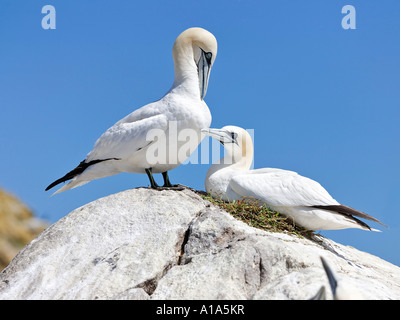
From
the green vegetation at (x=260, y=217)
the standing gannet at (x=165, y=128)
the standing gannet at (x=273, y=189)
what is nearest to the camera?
the green vegetation at (x=260, y=217)

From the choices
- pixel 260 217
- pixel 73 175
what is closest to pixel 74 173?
pixel 73 175

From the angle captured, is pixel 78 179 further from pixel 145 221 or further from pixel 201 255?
pixel 201 255

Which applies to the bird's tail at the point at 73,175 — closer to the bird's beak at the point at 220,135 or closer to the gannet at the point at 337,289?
the bird's beak at the point at 220,135

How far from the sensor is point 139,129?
8562 mm

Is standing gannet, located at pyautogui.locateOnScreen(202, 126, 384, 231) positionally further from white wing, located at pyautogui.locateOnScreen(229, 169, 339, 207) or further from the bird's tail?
the bird's tail

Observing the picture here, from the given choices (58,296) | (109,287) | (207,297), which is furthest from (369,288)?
(58,296)

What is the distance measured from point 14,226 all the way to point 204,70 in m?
6.66

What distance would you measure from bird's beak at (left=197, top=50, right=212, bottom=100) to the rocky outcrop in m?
4.94

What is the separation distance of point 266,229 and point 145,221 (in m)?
1.79

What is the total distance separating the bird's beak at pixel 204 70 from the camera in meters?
9.07

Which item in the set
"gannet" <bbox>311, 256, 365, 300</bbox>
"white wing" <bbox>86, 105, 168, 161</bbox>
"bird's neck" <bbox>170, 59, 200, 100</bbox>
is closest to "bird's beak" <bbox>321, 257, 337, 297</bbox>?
"gannet" <bbox>311, 256, 365, 300</bbox>

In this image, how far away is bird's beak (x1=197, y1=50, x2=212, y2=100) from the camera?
907 centimetres

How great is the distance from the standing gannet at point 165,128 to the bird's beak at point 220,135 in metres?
0.11

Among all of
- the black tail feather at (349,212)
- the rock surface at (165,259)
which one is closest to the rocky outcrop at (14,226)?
the rock surface at (165,259)
